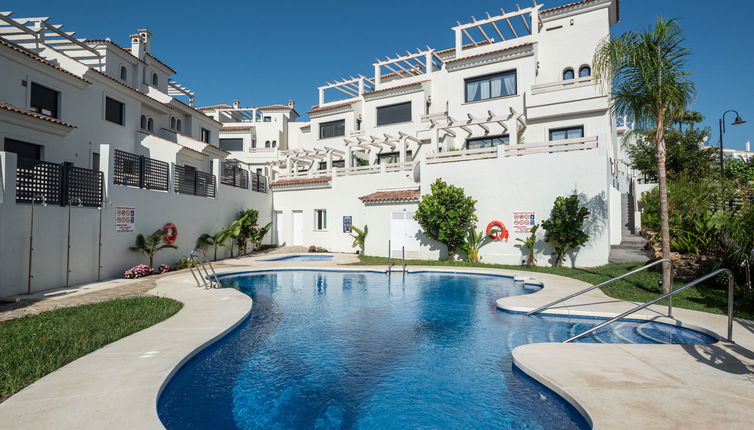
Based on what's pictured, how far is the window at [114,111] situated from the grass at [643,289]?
67.2ft

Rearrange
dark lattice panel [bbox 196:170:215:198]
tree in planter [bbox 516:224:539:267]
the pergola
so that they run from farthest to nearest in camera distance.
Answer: dark lattice panel [bbox 196:170:215:198], the pergola, tree in planter [bbox 516:224:539:267]

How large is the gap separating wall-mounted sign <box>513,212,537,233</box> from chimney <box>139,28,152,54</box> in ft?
89.8

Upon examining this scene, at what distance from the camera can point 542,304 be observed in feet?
30.9

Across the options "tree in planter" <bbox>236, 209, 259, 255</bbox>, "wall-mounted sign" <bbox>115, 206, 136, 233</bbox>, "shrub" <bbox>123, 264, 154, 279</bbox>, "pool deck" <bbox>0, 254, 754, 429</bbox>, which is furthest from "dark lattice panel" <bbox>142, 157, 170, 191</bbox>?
"pool deck" <bbox>0, 254, 754, 429</bbox>

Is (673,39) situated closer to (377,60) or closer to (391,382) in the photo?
(391,382)

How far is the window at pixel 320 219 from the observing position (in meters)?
25.8

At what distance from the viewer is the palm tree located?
9.82 meters

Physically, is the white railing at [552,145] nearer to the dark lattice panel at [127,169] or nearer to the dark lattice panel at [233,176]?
the dark lattice panel at [233,176]

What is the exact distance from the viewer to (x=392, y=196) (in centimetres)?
2133

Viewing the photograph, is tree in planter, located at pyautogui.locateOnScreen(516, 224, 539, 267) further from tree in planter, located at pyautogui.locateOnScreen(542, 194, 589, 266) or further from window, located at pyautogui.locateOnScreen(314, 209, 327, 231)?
window, located at pyautogui.locateOnScreen(314, 209, 327, 231)

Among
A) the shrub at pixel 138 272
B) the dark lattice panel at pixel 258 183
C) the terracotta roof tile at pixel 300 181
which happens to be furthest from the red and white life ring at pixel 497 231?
the dark lattice panel at pixel 258 183

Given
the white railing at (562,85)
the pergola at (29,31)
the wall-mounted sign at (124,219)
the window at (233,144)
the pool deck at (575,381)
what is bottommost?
the pool deck at (575,381)

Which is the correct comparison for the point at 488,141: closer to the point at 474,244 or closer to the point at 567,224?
the point at 474,244

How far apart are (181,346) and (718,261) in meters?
13.9
